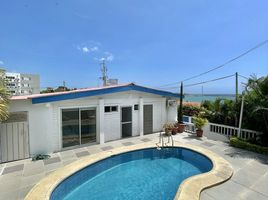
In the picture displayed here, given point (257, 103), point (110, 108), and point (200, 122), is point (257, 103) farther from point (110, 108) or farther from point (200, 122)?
point (110, 108)

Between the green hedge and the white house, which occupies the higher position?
the white house

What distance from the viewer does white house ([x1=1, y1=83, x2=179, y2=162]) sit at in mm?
7875

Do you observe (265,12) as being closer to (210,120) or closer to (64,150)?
(210,120)

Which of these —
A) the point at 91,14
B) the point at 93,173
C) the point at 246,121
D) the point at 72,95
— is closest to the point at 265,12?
the point at 246,121

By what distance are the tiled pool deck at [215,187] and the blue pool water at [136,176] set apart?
1.12 metres

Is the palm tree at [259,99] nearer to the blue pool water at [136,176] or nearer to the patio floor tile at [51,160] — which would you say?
the blue pool water at [136,176]

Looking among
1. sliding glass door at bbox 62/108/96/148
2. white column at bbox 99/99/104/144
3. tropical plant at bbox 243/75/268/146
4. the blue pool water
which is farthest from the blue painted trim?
tropical plant at bbox 243/75/268/146

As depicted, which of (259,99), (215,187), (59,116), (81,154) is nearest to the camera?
(215,187)

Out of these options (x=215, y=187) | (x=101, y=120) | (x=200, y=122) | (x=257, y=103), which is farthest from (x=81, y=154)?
(x=257, y=103)

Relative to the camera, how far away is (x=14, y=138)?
7.68 m

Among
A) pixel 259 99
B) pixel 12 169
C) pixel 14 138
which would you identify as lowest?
pixel 12 169

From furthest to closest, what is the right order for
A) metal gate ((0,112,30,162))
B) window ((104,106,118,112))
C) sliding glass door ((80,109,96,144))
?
window ((104,106,118,112)), sliding glass door ((80,109,96,144)), metal gate ((0,112,30,162))

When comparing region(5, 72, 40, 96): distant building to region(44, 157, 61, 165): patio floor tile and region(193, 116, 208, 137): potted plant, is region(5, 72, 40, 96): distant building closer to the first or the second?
region(44, 157, 61, 165): patio floor tile

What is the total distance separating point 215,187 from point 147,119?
734 centimetres
